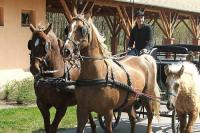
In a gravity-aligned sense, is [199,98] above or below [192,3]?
below

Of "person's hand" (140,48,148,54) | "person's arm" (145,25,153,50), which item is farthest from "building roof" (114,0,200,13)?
"person's hand" (140,48,148,54)

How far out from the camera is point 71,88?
671 centimetres

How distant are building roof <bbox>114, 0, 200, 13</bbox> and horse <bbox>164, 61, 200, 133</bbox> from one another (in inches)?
430

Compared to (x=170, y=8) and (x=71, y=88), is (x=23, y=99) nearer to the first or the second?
(x=71, y=88)

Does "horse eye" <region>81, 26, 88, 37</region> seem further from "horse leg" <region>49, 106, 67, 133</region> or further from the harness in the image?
"horse leg" <region>49, 106, 67, 133</region>

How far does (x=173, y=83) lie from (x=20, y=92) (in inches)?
278

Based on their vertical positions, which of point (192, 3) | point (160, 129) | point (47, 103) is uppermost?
point (192, 3)

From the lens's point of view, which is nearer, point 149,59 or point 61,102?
point 61,102

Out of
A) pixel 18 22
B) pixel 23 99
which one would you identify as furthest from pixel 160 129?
pixel 18 22

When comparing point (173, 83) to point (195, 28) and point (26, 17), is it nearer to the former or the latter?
point (26, 17)

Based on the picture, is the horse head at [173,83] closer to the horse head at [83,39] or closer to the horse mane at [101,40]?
the horse mane at [101,40]

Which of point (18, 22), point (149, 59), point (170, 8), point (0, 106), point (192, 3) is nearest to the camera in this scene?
point (149, 59)

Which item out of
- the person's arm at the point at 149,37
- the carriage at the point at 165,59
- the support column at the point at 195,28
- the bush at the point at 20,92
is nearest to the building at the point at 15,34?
the bush at the point at 20,92

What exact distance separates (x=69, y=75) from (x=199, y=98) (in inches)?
88.0
